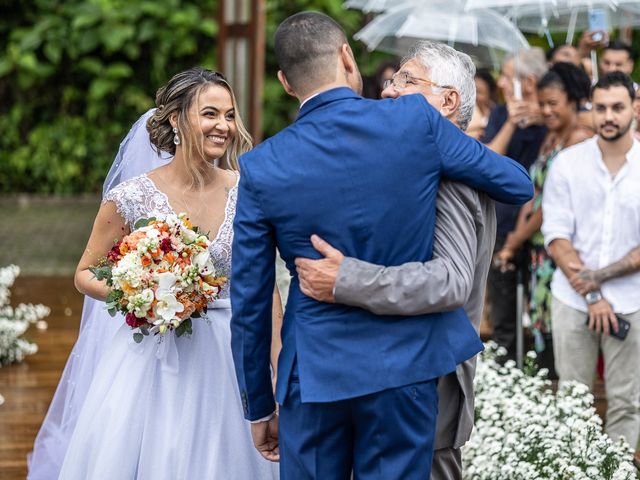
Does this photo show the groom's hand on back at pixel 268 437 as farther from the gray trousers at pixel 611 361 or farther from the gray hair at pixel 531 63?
the gray hair at pixel 531 63

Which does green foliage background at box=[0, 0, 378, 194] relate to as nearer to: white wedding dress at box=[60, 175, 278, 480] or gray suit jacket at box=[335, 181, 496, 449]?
white wedding dress at box=[60, 175, 278, 480]

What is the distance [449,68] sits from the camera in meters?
3.56

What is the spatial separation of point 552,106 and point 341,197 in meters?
3.96

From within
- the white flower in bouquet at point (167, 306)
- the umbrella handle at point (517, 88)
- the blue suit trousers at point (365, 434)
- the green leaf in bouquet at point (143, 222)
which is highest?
the umbrella handle at point (517, 88)

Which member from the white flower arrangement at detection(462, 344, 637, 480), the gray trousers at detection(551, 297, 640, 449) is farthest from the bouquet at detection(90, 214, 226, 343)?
the gray trousers at detection(551, 297, 640, 449)

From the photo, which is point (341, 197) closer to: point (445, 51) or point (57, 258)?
point (445, 51)

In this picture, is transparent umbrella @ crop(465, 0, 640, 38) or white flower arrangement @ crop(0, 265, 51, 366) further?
white flower arrangement @ crop(0, 265, 51, 366)

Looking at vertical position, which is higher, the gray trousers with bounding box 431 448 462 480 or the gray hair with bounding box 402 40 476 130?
the gray hair with bounding box 402 40 476 130

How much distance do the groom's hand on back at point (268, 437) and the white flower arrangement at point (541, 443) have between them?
125 cm

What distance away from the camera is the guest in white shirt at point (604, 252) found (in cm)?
548

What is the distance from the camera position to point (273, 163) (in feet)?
10.4

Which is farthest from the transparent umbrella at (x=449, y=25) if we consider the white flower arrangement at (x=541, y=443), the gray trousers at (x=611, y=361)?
the white flower arrangement at (x=541, y=443)

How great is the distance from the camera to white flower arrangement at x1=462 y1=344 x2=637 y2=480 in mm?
4434

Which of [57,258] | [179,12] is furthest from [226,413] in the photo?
[179,12]
